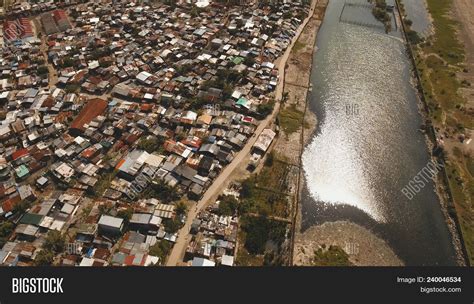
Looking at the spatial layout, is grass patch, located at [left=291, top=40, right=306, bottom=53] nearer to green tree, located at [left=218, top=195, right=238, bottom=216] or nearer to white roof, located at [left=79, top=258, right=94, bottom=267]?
green tree, located at [left=218, top=195, right=238, bottom=216]

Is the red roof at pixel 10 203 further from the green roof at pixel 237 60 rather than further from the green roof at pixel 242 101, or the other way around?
the green roof at pixel 237 60

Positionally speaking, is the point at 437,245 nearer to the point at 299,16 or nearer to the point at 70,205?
the point at 70,205

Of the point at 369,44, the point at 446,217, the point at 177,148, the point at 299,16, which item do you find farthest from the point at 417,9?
the point at 177,148

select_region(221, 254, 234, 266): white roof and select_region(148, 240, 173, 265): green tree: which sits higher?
select_region(148, 240, 173, 265): green tree

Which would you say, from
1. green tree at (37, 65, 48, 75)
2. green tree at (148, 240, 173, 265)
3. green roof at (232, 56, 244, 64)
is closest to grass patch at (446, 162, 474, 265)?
green tree at (148, 240, 173, 265)

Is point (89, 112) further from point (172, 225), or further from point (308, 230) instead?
point (308, 230)

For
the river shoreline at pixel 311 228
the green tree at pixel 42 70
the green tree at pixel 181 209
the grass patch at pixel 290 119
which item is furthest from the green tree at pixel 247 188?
the green tree at pixel 42 70

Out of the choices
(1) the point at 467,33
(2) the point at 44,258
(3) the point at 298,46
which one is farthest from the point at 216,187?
(1) the point at 467,33
